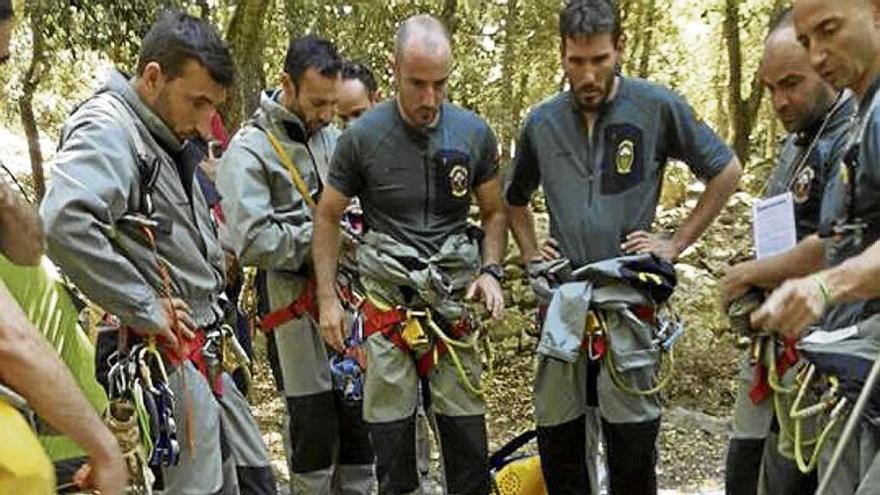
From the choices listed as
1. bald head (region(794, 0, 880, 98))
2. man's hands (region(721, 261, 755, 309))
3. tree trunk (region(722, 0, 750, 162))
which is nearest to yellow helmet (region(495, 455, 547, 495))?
man's hands (region(721, 261, 755, 309))

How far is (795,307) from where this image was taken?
250cm

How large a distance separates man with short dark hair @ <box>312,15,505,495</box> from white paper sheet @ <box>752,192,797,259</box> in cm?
Result: 104

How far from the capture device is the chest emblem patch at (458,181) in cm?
435

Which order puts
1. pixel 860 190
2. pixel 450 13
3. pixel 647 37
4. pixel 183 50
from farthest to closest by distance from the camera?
pixel 647 37, pixel 450 13, pixel 183 50, pixel 860 190

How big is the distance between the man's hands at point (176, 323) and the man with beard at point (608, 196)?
1.49 meters

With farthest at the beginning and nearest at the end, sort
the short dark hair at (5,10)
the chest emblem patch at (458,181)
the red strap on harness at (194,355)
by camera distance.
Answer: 1. the chest emblem patch at (458,181)
2. the red strap on harness at (194,355)
3. the short dark hair at (5,10)

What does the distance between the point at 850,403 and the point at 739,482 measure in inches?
55.7

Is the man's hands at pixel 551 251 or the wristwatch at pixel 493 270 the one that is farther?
the wristwatch at pixel 493 270

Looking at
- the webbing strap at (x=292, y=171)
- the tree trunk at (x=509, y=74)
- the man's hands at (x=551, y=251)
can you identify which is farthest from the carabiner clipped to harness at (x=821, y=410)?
the tree trunk at (x=509, y=74)

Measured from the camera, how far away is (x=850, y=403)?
2891 millimetres

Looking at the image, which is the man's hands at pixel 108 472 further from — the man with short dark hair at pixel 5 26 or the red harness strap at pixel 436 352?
the red harness strap at pixel 436 352

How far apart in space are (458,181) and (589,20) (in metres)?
0.80

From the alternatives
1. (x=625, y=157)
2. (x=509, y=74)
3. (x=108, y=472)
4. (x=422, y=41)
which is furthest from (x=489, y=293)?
(x=509, y=74)

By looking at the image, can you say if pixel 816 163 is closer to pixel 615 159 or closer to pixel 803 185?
pixel 803 185
